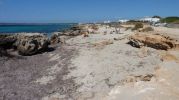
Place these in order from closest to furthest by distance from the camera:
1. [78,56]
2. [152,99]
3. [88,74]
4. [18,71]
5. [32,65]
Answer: [152,99]
[88,74]
[18,71]
[32,65]
[78,56]

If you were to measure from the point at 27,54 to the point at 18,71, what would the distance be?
229 inches

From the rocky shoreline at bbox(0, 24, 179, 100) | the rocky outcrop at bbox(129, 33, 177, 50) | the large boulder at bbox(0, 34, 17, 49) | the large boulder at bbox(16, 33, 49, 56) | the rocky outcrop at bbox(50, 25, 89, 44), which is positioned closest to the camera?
the rocky shoreline at bbox(0, 24, 179, 100)

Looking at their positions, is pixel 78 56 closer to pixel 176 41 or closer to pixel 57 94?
pixel 176 41

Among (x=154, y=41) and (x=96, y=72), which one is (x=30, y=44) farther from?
A: (x=96, y=72)

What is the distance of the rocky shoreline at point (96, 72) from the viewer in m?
12.3

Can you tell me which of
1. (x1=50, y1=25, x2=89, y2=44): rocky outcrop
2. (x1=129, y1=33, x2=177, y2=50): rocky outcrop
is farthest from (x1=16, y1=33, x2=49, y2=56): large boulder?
(x1=129, y1=33, x2=177, y2=50): rocky outcrop

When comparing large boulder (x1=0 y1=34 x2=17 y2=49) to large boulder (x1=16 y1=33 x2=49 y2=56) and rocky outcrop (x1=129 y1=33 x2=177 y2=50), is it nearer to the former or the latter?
large boulder (x1=16 y1=33 x2=49 y2=56)

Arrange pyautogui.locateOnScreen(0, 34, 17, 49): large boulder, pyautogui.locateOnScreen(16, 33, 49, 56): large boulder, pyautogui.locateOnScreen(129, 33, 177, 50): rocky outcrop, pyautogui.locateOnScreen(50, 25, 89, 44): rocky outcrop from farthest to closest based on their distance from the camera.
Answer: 1. pyautogui.locateOnScreen(50, 25, 89, 44): rocky outcrop
2. pyautogui.locateOnScreen(0, 34, 17, 49): large boulder
3. pyautogui.locateOnScreen(16, 33, 49, 56): large boulder
4. pyautogui.locateOnScreen(129, 33, 177, 50): rocky outcrop

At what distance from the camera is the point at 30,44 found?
2498 centimetres

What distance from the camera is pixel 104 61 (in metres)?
18.5

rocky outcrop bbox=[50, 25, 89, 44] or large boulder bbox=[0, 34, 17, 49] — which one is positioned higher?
large boulder bbox=[0, 34, 17, 49]

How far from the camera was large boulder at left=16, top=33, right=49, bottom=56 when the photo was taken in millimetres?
24828

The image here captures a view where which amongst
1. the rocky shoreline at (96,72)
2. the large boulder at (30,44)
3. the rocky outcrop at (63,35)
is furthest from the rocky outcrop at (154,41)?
the rocky outcrop at (63,35)

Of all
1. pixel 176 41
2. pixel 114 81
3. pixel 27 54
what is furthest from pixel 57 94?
pixel 27 54
